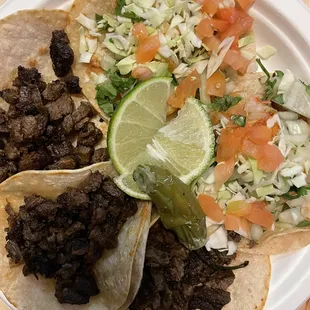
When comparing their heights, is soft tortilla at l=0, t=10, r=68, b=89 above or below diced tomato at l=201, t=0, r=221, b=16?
below

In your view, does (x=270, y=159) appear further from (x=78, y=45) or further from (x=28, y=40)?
(x=28, y=40)

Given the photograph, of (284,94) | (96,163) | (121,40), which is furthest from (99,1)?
(284,94)

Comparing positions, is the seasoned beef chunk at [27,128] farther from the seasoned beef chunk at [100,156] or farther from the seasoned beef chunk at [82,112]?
the seasoned beef chunk at [100,156]

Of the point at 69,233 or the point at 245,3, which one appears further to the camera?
the point at 245,3

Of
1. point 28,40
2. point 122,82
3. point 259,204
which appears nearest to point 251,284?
point 259,204

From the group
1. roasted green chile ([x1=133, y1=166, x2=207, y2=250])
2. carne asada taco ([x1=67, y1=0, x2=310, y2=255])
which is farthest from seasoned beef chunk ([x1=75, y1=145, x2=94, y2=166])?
roasted green chile ([x1=133, y1=166, x2=207, y2=250])

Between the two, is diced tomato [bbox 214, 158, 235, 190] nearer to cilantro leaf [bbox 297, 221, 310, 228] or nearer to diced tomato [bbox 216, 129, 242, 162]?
diced tomato [bbox 216, 129, 242, 162]
